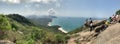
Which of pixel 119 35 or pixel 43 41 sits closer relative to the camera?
pixel 119 35

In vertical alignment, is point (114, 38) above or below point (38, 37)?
above

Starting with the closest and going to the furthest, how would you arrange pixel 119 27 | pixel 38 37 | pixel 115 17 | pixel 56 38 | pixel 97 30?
1. pixel 119 27
2. pixel 115 17
3. pixel 97 30
4. pixel 56 38
5. pixel 38 37

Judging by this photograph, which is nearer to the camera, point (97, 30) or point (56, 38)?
point (97, 30)

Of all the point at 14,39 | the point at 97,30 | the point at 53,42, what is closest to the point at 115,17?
the point at 97,30

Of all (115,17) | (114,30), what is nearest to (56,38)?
(115,17)

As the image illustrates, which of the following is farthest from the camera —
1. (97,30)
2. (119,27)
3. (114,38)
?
(97,30)

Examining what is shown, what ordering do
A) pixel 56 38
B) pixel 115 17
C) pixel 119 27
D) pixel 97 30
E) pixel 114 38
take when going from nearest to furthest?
pixel 114 38
pixel 119 27
pixel 115 17
pixel 97 30
pixel 56 38

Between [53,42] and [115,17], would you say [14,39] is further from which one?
[115,17]

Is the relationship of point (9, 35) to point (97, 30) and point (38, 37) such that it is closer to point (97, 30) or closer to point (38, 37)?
point (38, 37)

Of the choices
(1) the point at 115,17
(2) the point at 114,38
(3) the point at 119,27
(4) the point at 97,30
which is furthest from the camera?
(4) the point at 97,30
